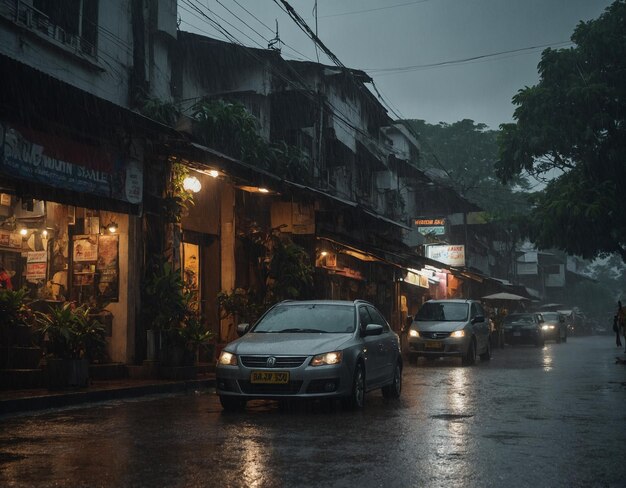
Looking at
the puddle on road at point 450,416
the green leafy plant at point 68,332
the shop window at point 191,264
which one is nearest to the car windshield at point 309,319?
the puddle on road at point 450,416

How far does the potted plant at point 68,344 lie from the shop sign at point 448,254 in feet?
114

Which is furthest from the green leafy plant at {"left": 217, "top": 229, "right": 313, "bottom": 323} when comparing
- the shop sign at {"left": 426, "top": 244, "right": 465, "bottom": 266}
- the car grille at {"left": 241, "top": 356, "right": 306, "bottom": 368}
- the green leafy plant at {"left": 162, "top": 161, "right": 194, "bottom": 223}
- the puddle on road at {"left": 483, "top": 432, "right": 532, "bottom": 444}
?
the shop sign at {"left": 426, "top": 244, "right": 465, "bottom": 266}

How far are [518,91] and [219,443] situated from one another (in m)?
23.8

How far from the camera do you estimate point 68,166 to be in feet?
43.7

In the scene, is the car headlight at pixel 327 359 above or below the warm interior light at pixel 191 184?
below

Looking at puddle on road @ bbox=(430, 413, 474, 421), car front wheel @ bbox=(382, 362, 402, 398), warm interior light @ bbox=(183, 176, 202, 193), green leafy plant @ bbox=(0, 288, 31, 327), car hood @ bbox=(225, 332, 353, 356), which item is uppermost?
warm interior light @ bbox=(183, 176, 202, 193)

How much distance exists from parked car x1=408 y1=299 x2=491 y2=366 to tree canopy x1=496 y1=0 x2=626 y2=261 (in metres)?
4.70

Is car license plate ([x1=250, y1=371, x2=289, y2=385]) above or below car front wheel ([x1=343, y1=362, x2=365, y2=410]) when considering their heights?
above

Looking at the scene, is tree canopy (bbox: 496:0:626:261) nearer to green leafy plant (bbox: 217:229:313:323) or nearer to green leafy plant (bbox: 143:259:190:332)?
green leafy plant (bbox: 217:229:313:323)

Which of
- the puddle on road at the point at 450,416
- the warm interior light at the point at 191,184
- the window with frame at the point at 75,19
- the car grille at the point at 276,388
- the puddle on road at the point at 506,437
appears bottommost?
the puddle on road at the point at 506,437

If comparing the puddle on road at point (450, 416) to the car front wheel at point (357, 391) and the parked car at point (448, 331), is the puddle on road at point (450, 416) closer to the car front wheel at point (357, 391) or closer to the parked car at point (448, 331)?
the car front wheel at point (357, 391)

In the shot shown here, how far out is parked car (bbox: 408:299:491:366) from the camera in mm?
22172

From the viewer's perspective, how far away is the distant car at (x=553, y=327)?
46375 millimetres

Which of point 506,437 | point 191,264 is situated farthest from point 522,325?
point 506,437
